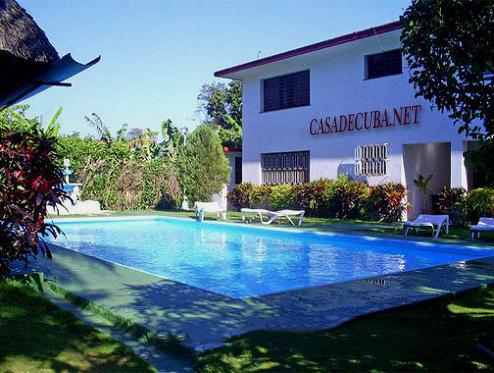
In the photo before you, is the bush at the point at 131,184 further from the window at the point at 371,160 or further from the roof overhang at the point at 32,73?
the roof overhang at the point at 32,73

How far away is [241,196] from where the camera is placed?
914 inches

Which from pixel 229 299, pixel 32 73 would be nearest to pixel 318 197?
pixel 229 299

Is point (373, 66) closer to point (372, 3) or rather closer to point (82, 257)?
point (372, 3)

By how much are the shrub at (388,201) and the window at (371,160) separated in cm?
83

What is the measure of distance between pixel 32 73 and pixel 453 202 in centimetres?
1238

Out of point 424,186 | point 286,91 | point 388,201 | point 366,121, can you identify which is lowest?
point 388,201

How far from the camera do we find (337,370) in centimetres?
421

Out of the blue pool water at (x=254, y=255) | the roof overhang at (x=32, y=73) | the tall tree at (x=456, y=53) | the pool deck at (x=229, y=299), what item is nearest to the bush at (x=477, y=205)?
the blue pool water at (x=254, y=255)

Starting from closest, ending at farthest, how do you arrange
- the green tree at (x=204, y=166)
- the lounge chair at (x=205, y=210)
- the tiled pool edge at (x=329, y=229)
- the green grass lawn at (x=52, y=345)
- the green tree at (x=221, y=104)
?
the green grass lawn at (x=52, y=345) → the tiled pool edge at (x=329, y=229) → the lounge chair at (x=205, y=210) → the green tree at (x=204, y=166) → the green tree at (x=221, y=104)

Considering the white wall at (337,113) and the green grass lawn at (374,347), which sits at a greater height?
the white wall at (337,113)

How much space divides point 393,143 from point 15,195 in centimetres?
1395

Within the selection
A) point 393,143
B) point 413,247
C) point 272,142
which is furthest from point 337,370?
point 272,142

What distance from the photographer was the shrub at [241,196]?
2278 centimetres

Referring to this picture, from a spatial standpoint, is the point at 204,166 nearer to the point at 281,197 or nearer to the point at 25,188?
the point at 281,197
